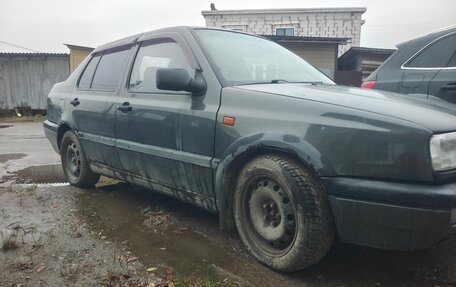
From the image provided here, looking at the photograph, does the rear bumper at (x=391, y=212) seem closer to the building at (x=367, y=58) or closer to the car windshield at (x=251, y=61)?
the car windshield at (x=251, y=61)

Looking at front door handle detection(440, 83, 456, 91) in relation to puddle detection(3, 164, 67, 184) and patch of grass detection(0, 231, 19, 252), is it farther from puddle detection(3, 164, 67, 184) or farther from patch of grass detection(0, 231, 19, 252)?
puddle detection(3, 164, 67, 184)

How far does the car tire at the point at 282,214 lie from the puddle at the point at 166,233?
0.17 m

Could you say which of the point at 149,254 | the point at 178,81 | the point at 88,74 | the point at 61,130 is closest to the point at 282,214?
the point at 149,254

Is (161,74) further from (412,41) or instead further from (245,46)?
(412,41)

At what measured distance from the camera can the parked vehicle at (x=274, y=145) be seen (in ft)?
7.05

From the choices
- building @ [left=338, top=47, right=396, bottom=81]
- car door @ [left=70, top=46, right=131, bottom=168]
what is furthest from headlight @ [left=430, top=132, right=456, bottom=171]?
building @ [left=338, top=47, right=396, bottom=81]

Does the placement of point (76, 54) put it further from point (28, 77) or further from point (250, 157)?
point (250, 157)

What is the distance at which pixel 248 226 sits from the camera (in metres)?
2.82

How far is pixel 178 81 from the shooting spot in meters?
2.96

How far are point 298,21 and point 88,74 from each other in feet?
57.5

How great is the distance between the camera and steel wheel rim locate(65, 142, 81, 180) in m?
4.82

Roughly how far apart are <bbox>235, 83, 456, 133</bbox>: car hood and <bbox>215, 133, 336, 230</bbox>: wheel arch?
326 mm

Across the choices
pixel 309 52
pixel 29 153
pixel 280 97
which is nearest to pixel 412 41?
pixel 280 97

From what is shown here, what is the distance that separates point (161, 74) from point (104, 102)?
1374 millimetres
